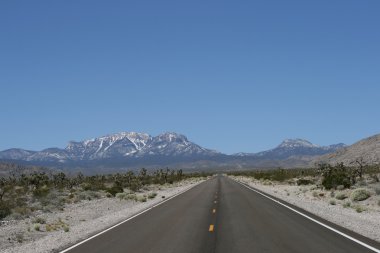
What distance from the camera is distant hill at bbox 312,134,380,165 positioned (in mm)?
150450

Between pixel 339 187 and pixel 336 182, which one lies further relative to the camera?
pixel 336 182

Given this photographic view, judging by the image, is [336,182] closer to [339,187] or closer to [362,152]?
[339,187]

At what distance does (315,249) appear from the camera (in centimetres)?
1402

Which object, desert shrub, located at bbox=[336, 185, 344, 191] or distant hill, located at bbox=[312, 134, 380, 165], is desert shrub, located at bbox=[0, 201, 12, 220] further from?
distant hill, located at bbox=[312, 134, 380, 165]

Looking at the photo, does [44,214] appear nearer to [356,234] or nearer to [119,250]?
[119,250]

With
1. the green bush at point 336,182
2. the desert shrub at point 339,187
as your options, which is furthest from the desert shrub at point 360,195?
the green bush at point 336,182

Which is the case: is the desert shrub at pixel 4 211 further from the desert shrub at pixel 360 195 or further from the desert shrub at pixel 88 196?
the desert shrub at pixel 360 195

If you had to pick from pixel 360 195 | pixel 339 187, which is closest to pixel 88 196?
pixel 339 187

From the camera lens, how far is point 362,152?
532 feet

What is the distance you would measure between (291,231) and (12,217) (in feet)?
53.0

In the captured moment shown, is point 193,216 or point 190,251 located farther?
point 193,216

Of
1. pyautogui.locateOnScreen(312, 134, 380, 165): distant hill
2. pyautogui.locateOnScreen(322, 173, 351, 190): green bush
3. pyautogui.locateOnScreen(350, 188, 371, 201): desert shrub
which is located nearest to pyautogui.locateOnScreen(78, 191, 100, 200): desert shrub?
pyautogui.locateOnScreen(322, 173, 351, 190): green bush

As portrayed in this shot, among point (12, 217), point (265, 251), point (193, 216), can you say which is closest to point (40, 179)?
point (12, 217)

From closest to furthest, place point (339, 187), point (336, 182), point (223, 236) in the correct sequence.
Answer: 1. point (223, 236)
2. point (339, 187)
3. point (336, 182)
